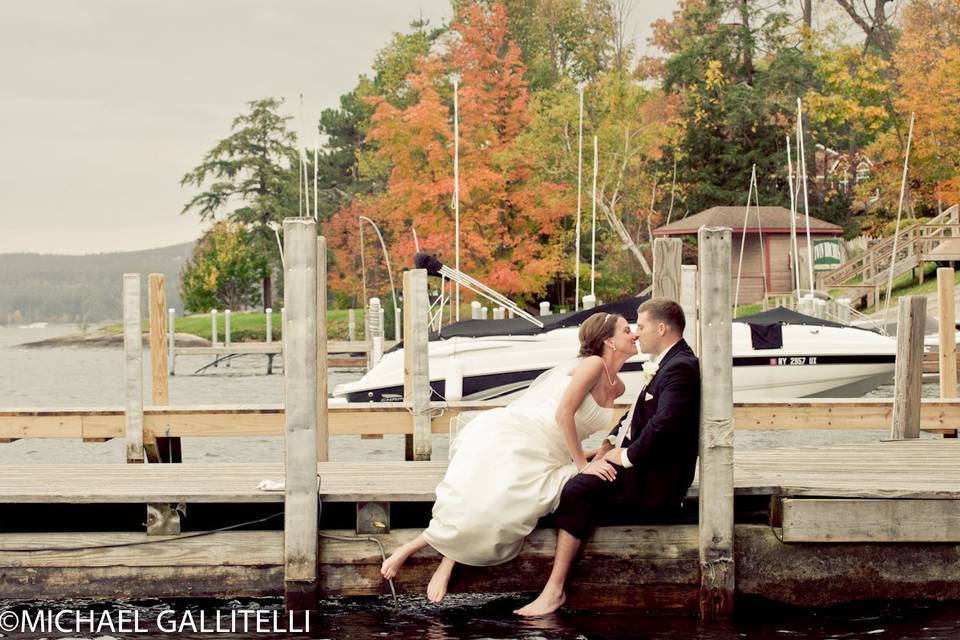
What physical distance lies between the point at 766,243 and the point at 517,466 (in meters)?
42.8

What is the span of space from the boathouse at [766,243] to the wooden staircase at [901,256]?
15.9 feet

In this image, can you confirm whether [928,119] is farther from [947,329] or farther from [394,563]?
[394,563]

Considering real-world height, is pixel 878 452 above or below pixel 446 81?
below

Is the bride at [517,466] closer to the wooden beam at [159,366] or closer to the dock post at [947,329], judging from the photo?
the wooden beam at [159,366]

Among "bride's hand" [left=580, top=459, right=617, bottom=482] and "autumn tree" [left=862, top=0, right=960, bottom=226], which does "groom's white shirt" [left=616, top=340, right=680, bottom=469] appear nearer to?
"bride's hand" [left=580, top=459, right=617, bottom=482]

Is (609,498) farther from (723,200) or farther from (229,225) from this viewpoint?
(229,225)

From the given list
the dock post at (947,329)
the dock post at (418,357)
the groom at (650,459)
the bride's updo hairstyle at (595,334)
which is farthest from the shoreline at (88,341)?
the groom at (650,459)

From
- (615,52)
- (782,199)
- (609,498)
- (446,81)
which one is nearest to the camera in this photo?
(609,498)

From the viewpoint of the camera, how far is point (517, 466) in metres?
7.71

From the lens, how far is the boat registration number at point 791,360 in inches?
793

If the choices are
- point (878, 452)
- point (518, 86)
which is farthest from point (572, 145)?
point (878, 452)

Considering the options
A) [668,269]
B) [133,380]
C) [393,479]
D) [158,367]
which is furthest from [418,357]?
[393,479]

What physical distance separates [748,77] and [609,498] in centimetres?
4865

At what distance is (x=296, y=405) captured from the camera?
7.80 metres
